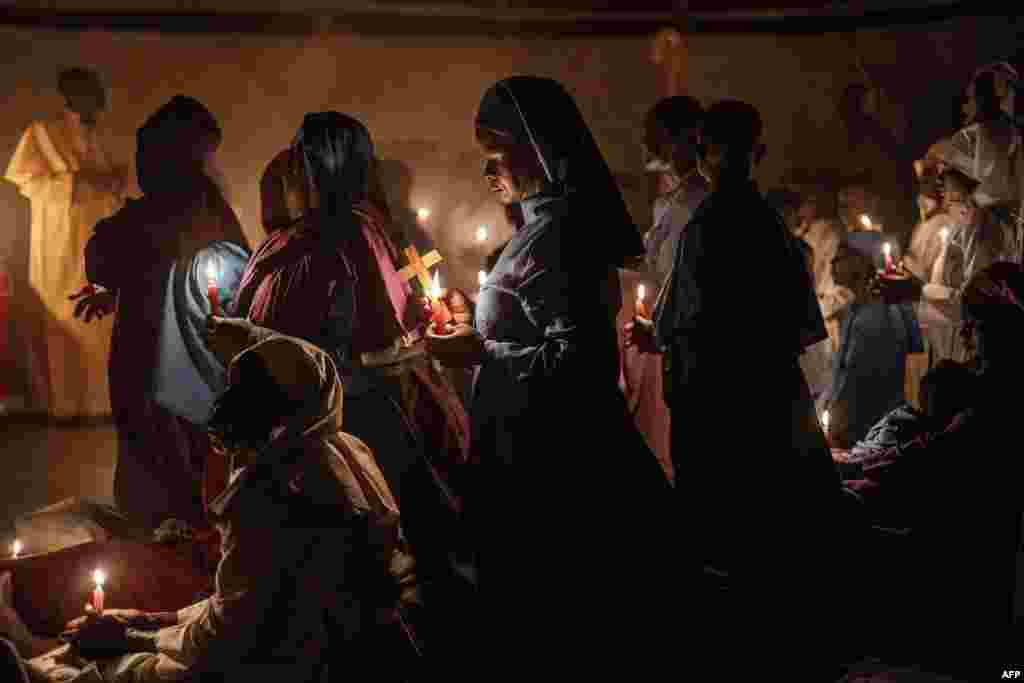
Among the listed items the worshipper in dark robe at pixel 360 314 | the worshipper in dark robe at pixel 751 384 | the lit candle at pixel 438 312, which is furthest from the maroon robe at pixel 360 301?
the worshipper in dark robe at pixel 751 384

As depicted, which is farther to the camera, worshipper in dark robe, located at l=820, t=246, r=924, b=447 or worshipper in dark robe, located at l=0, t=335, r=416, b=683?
worshipper in dark robe, located at l=820, t=246, r=924, b=447

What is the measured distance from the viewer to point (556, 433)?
4723mm

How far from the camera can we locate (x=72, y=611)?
17.6 feet

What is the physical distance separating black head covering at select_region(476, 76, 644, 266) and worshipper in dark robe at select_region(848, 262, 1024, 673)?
220 centimetres

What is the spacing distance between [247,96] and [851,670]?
661cm

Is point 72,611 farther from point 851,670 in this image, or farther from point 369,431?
point 851,670

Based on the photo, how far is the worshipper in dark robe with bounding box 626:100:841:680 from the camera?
5.85 m

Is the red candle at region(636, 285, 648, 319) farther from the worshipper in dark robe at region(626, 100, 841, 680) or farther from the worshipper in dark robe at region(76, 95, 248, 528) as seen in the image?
the worshipper in dark robe at region(76, 95, 248, 528)

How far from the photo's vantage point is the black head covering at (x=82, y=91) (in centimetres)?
920

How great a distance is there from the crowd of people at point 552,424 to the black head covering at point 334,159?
0.02m

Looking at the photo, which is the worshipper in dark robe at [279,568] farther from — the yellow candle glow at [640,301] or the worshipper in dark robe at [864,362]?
the worshipper in dark robe at [864,362]

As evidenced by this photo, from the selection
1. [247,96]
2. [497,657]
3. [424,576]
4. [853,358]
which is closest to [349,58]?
[247,96]

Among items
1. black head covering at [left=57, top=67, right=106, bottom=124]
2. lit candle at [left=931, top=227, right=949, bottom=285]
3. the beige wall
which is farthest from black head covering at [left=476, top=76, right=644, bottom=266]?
black head covering at [left=57, top=67, right=106, bottom=124]

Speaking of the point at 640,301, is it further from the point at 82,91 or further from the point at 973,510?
the point at 82,91
